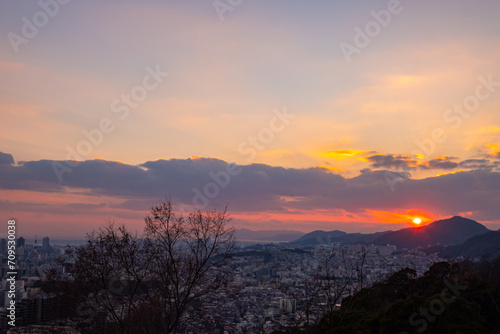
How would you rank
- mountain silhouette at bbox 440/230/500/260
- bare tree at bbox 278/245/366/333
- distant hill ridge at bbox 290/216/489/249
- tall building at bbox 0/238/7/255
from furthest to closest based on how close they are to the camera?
distant hill ridge at bbox 290/216/489/249 < mountain silhouette at bbox 440/230/500/260 < tall building at bbox 0/238/7/255 < bare tree at bbox 278/245/366/333

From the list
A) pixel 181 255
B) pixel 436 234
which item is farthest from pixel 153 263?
pixel 436 234

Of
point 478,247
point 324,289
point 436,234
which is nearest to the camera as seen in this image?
point 324,289

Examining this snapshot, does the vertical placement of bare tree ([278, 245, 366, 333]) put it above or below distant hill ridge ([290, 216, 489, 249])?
above

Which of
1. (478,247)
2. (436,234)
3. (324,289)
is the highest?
(324,289)

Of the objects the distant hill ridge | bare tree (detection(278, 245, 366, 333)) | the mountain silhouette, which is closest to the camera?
bare tree (detection(278, 245, 366, 333))

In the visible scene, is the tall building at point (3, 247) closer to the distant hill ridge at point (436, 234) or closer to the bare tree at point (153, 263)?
the bare tree at point (153, 263)

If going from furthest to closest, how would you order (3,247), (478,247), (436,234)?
(436,234)
(478,247)
(3,247)

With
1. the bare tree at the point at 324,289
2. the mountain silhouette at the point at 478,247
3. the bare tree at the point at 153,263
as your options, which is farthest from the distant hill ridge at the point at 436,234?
the bare tree at the point at 153,263

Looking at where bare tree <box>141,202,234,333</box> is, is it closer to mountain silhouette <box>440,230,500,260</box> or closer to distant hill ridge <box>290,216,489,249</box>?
mountain silhouette <box>440,230,500,260</box>

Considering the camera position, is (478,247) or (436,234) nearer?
(478,247)

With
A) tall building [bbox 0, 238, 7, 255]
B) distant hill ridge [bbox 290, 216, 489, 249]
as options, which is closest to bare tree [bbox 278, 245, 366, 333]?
tall building [bbox 0, 238, 7, 255]

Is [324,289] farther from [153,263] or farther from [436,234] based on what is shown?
[436,234]
